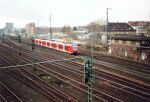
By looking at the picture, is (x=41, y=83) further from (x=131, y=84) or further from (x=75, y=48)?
(x=75, y=48)

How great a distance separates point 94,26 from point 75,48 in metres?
43.3

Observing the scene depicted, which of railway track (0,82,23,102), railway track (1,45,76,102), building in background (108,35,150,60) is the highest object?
building in background (108,35,150,60)

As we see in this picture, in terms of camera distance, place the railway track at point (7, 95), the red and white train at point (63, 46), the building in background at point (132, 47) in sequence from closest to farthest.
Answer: the railway track at point (7, 95)
the building in background at point (132, 47)
the red and white train at point (63, 46)

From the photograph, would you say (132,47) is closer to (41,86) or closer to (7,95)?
(41,86)

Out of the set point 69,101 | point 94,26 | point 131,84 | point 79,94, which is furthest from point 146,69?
point 94,26

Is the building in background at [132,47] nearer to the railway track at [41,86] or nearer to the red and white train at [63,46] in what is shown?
the red and white train at [63,46]

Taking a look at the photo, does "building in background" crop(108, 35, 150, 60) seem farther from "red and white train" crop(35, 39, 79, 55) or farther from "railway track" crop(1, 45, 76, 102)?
"railway track" crop(1, 45, 76, 102)

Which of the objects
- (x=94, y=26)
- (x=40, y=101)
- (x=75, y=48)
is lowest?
(x=40, y=101)

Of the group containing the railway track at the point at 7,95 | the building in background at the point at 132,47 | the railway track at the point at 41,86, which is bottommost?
the railway track at the point at 7,95

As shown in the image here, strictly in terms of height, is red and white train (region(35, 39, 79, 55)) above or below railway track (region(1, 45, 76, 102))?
above

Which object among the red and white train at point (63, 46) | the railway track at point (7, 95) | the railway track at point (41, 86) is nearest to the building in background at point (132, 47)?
the red and white train at point (63, 46)

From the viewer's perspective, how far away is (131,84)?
24984 millimetres

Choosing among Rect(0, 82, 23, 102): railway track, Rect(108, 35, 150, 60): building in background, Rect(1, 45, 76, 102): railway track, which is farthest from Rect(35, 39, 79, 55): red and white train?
Rect(0, 82, 23, 102): railway track

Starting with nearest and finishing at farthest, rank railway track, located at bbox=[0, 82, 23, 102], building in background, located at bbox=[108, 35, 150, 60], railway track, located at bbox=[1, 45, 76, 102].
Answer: railway track, located at bbox=[1, 45, 76, 102]
railway track, located at bbox=[0, 82, 23, 102]
building in background, located at bbox=[108, 35, 150, 60]
